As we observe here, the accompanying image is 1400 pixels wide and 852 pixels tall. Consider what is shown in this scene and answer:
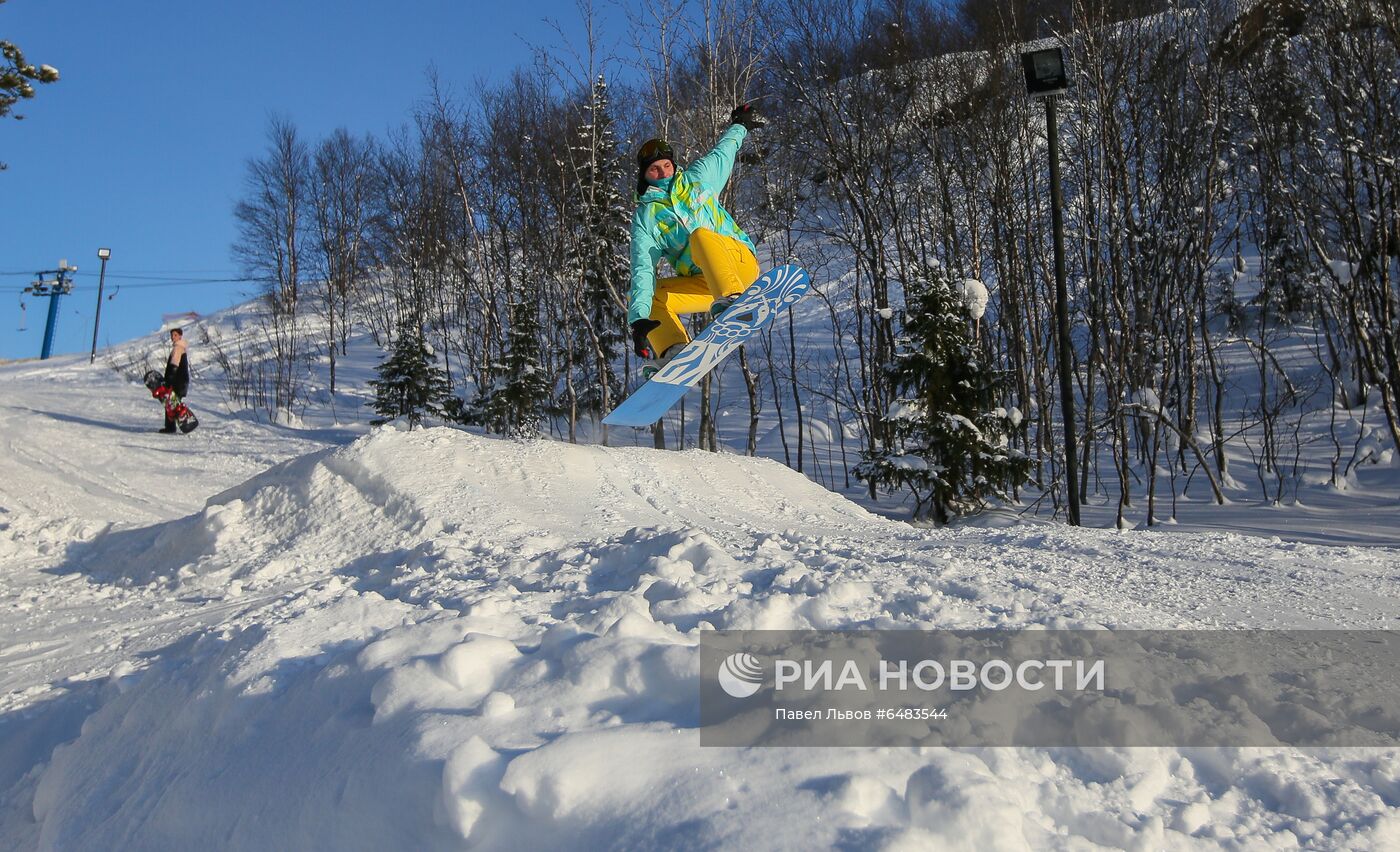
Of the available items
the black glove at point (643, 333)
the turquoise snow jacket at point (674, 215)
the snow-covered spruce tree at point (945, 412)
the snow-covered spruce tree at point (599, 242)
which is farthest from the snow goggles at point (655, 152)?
the snow-covered spruce tree at point (599, 242)

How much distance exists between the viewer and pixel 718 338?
7.04m

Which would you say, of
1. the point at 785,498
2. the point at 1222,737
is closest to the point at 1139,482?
the point at 785,498

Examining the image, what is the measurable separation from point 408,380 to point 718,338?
1583 centimetres

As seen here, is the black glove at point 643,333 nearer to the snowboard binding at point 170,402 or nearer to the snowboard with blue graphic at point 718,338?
the snowboard with blue graphic at point 718,338

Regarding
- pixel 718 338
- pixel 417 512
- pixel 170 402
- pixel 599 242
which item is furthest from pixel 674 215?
pixel 599 242

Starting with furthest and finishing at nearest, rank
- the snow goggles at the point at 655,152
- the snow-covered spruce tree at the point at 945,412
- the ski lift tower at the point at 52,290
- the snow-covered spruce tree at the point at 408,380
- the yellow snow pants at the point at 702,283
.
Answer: the ski lift tower at the point at 52,290
the snow-covered spruce tree at the point at 408,380
the snow-covered spruce tree at the point at 945,412
the yellow snow pants at the point at 702,283
the snow goggles at the point at 655,152

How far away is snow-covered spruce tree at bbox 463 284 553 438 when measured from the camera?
67.2ft

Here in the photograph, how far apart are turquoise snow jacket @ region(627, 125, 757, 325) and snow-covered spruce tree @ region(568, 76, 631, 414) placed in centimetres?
804

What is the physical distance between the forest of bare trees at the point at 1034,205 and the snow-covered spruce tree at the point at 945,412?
0.31m

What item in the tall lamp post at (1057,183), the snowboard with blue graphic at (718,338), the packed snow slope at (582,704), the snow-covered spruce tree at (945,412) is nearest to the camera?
the packed snow slope at (582,704)

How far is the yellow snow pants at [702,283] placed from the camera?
6.71m

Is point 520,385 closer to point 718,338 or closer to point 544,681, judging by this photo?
point 718,338

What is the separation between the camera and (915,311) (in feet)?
35.3

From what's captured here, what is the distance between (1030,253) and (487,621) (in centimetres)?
1683
